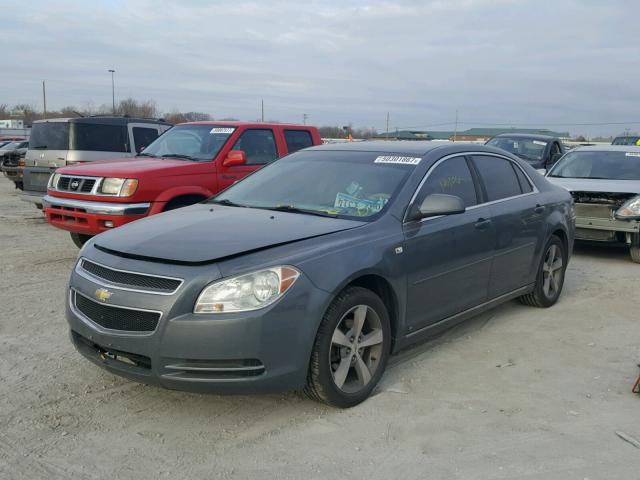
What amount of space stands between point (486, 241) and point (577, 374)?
3.96 feet

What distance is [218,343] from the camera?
336 centimetres

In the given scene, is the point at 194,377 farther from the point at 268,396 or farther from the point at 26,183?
the point at 26,183

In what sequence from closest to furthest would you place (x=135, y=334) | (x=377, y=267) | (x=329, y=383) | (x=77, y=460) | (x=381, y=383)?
Result: (x=77, y=460)
(x=135, y=334)
(x=329, y=383)
(x=377, y=267)
(x=381, y=383)

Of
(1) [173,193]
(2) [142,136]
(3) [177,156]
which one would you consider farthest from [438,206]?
(2) [142,136]

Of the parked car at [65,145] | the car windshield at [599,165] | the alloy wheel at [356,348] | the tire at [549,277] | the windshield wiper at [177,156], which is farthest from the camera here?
the parked car at [65,145]

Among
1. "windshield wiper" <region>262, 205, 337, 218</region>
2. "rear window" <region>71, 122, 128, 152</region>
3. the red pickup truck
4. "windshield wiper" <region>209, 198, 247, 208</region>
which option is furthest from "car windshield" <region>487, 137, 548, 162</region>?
"windshield wiper" <region>262, 205, 337, 218</region>

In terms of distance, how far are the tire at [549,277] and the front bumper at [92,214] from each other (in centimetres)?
426

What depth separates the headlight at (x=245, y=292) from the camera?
11.1 feet

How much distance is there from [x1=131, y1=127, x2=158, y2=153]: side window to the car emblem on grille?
8.72m

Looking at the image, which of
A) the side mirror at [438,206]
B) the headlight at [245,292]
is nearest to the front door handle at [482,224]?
the side mirror at [438,206]

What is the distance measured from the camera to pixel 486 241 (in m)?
5.09

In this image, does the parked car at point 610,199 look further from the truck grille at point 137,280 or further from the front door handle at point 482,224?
the truck grille at point 137,280

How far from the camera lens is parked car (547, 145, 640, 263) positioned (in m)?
8.48

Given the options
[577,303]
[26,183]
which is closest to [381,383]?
[577,303]
